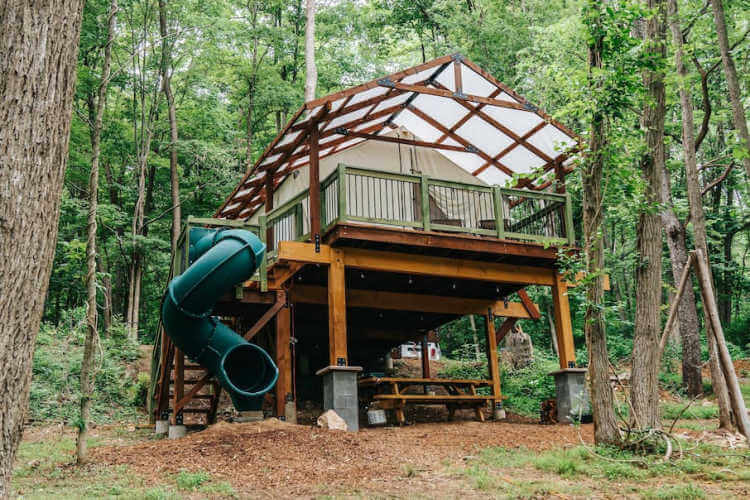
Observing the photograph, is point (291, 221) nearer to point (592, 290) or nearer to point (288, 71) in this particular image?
point (592, 290)

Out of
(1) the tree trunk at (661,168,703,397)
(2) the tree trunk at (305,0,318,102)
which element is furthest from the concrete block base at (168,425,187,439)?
(2) the tree trunk at (305,0,318,102)

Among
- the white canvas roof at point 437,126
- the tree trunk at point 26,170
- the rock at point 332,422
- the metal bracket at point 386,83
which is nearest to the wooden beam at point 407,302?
Result: the white canvas roof at point 437,126

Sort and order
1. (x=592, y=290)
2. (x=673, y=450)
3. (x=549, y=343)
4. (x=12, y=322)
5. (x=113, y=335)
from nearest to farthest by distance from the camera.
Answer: (x=12, y=322) < (x=673, y=450) < (x=592, y=290) < (x=113, y=335) < (x=549, y=343)

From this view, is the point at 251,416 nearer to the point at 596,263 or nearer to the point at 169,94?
the point at 596,263

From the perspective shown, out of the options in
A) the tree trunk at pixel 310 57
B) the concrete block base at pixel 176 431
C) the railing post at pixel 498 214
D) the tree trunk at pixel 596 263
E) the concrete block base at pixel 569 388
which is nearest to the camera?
the tree trunk at pixel 596 263

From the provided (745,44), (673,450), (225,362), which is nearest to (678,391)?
(745,44)

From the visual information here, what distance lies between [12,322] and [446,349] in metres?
Answer: 24.3

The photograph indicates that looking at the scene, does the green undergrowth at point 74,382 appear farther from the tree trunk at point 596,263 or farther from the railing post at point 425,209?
the tree trunk at point 596,263

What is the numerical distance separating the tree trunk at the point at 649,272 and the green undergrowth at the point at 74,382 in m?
9.49

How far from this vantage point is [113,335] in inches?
684

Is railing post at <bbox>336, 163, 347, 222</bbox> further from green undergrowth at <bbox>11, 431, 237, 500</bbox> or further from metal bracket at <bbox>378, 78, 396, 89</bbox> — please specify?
green undergrowth at <bbox>11, 431, 237, 500</bbox>

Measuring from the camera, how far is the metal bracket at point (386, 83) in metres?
10.7

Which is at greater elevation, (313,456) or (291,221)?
(291,221)

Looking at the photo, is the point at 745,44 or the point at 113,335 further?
the point at 113,335
